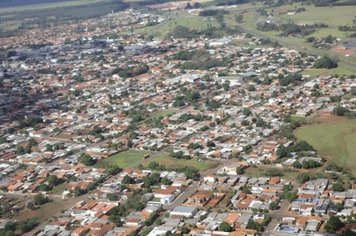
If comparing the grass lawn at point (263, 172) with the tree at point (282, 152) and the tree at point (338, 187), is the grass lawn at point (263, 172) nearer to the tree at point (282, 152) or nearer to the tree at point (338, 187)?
the tree at point (282, 152)

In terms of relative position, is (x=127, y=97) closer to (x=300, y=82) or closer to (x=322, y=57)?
(x=300, y=82)

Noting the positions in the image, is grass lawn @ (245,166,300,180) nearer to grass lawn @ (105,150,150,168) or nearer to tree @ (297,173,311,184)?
tree @ (297,173,311,184)

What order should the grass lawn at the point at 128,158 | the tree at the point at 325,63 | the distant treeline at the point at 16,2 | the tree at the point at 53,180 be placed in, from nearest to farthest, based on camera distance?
the tree at the point at 53,180 < the grass lawn at the point at 128,158 < the tree at the point at 325,63 < the distant treeline at the point at 16,2

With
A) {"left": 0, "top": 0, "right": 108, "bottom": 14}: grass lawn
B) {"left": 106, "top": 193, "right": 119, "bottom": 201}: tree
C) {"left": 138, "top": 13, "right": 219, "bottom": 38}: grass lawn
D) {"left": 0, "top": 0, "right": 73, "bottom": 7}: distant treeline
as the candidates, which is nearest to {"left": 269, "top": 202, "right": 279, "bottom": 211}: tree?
{"left": 106, "top": 193, "right": 119, "bottom": 201}: tree

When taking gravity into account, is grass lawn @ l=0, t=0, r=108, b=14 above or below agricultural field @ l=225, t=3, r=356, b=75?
below

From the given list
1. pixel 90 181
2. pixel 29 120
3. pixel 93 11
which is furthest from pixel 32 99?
pixel 93 11

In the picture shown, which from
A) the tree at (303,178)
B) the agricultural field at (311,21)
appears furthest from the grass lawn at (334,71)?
the tree at (303,178)
